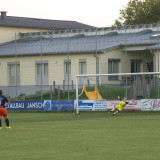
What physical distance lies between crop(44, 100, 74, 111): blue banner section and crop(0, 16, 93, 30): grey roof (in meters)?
24.8

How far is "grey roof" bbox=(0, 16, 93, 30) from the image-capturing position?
208 feet

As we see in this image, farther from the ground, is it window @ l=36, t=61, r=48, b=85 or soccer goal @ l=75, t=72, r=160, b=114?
window @ l=36, t=61, r=48, b=85

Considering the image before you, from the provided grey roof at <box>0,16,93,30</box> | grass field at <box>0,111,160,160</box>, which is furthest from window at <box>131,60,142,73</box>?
grey roof at <box>0,16,93,30</box>

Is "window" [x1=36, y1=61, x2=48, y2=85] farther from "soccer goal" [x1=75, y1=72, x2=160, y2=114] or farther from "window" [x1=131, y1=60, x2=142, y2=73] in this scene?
"window" [x1=131, y1=60, x2=142, y2=73]

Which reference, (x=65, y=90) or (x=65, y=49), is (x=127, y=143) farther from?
(x=65, y=49)

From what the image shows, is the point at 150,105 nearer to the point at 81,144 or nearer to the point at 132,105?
the point at 132,105

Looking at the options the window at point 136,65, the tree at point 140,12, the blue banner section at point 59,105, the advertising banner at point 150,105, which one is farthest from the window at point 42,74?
the tree at point 140,12

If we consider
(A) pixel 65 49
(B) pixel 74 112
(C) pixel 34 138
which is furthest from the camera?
(A) pixel 65 49

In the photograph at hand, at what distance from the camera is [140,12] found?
82938mm

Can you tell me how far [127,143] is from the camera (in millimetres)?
15227

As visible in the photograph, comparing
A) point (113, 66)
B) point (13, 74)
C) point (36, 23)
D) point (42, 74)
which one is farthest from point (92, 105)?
point (36, 23)

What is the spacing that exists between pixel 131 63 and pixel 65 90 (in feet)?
18.1

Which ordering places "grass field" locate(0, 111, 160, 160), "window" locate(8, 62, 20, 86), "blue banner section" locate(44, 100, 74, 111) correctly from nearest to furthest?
1. "grass field" locate(0, 111, 160, 160)
2. "blue banner section" locate(44, 100, 74, 111)
3. "window" locate(8, 62, 20, 86)

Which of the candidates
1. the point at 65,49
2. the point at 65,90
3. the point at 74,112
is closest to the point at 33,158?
the point at 74,112
